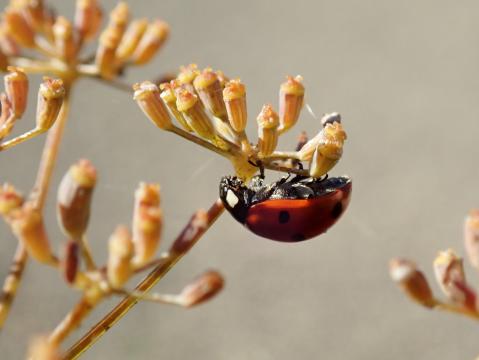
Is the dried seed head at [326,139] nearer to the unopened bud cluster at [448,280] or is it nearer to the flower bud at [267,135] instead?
the flower bud at [267,135]

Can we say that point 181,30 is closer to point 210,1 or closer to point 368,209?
point 210,1

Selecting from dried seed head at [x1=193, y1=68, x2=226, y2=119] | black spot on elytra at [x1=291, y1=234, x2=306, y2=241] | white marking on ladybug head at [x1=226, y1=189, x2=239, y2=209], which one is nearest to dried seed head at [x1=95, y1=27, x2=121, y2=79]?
dried seed head at [x1=193, y1=68, x2=226, y2=119]

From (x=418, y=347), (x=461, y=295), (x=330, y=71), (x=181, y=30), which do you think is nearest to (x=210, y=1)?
(x=181, y=30)

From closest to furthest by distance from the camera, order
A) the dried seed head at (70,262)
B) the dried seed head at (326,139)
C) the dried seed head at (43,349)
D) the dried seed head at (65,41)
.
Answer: the dried seed head at (43,349)
the dried seed head at (70,262)
the dried seed head at (65,41)
the dried seed head at (326,139)

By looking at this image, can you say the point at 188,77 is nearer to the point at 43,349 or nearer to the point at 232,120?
the point at 232,120

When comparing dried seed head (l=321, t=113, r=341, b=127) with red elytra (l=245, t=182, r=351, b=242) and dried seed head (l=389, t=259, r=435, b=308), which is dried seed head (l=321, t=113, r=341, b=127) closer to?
red elytra (l=245, t=182, r=351, b=242)

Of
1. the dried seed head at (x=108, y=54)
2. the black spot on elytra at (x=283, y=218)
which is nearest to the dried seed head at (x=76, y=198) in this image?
the dried seed head at (x=108, y=54)
